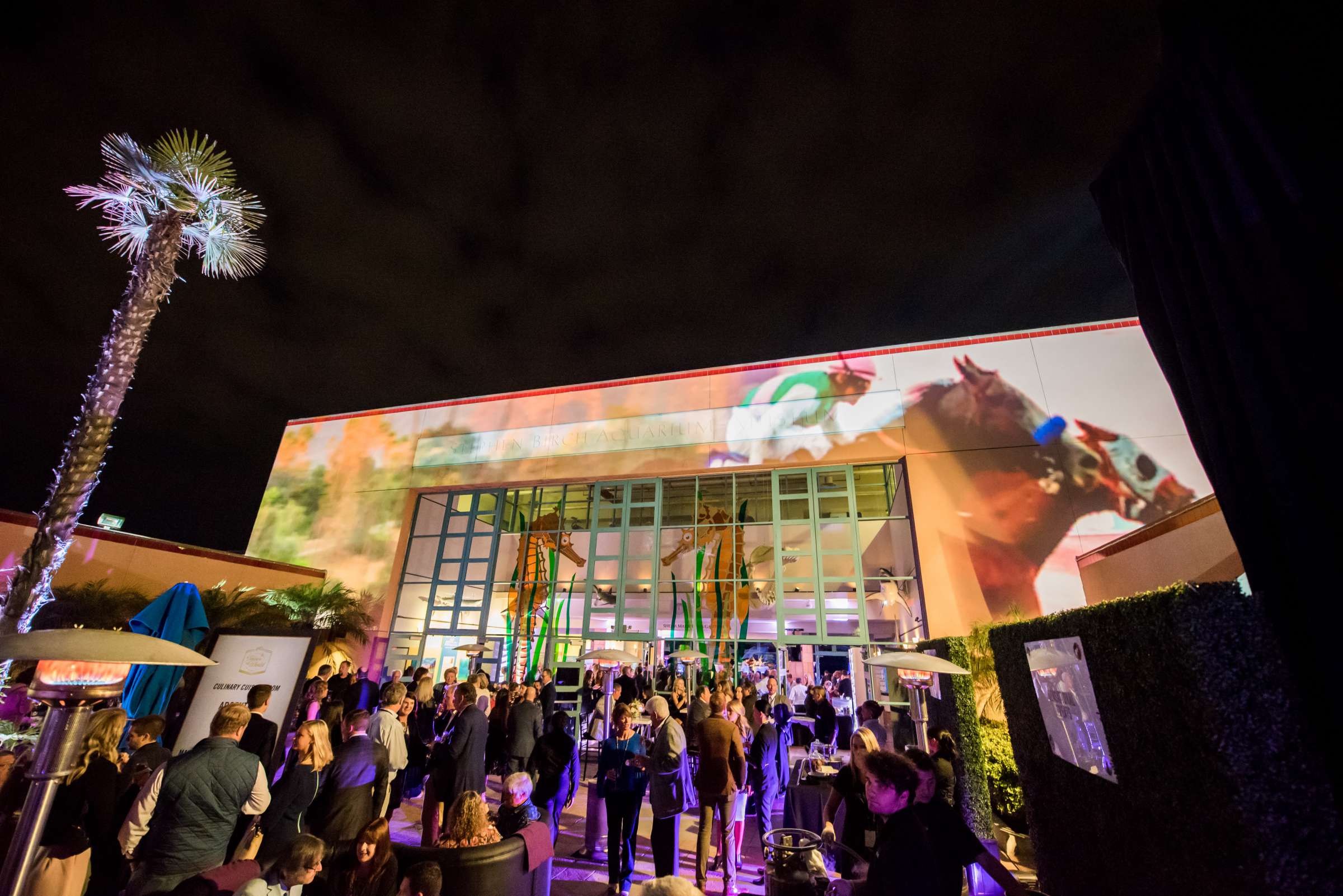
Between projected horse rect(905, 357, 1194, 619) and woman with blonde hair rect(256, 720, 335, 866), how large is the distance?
1335 centimetres

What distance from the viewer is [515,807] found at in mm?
4223

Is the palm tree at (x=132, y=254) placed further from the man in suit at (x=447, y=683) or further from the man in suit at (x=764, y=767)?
the man in suit at (x=764, y=767)

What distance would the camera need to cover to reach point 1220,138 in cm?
271

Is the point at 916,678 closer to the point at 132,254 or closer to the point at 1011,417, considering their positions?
the point at 1011,417

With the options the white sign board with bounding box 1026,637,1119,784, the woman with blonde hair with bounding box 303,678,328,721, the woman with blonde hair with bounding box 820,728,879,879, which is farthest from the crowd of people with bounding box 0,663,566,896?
the white sign board with bounding box 1026,637,1119,784

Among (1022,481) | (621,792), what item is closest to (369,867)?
(621,792)

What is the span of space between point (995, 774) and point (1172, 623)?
652 cm

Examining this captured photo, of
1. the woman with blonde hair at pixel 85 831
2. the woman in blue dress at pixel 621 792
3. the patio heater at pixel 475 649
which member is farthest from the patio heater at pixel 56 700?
the patio heater at pixel 475 649

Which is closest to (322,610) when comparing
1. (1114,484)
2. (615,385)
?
(615,385)

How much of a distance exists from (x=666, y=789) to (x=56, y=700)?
14.5 feet

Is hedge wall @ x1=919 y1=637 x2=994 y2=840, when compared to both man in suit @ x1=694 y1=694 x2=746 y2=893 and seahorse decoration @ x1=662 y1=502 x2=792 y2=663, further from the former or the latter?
seahorse decoration @ x1=662 y1=502 x2=792 y2=663

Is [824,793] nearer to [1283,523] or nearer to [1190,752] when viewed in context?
[1190,752]

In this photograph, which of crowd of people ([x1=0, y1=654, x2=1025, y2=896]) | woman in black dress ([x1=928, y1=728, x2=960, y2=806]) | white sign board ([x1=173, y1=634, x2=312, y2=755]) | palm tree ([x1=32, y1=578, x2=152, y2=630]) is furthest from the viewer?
palm tree ([x1=32, y1=578, x2=152, y2=630])

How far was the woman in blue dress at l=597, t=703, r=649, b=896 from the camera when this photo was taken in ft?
17.4
